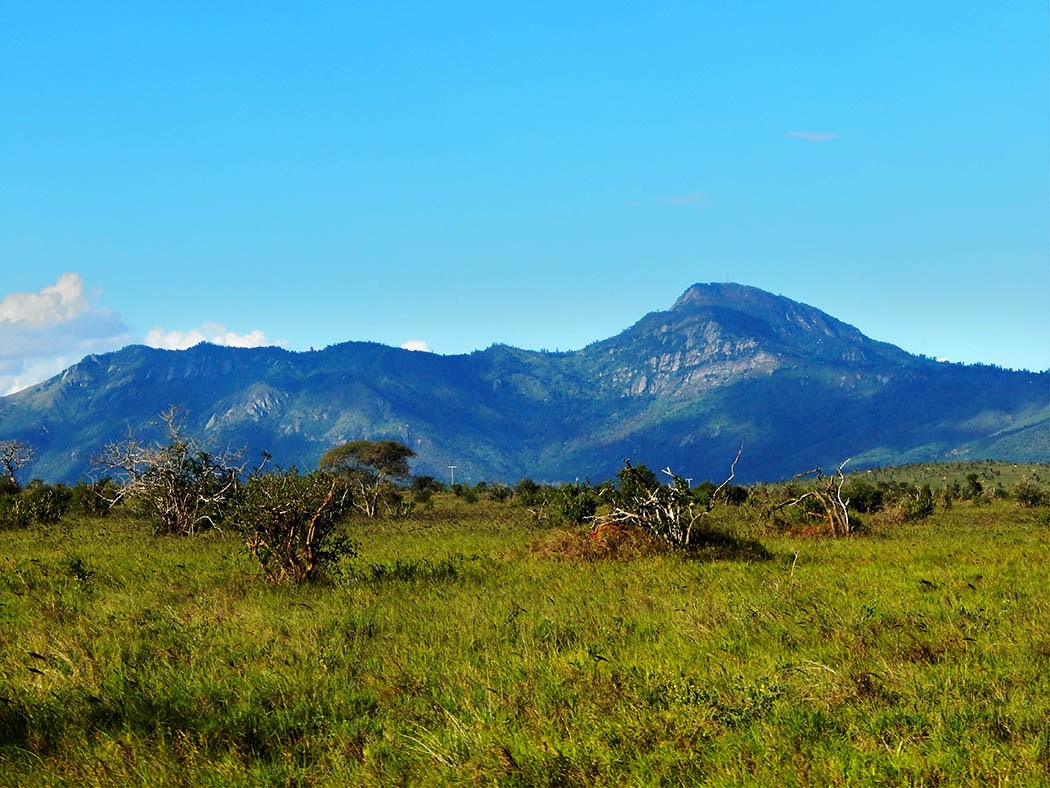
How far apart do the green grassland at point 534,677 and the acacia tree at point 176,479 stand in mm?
17204

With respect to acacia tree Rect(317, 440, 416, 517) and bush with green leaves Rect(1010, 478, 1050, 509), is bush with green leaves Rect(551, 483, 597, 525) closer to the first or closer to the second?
bush with green leaves Rect(1010, 478, 1050, 509)

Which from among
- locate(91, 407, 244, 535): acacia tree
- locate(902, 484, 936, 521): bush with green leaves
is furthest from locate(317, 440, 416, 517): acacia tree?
locate(902, 484, 936, 521): bush with green leaves

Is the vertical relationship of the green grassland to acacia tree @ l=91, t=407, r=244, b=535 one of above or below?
below

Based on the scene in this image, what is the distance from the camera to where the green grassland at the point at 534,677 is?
25.1ft

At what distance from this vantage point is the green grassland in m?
7.64

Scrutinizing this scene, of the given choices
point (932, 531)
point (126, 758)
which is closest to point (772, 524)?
point (932, 531)

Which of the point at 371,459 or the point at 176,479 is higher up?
the point at 176,479

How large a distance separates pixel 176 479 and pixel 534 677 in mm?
30422

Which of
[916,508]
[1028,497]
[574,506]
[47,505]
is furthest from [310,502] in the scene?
[1028,497]

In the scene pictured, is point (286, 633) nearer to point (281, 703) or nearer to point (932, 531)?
point (281, 703)

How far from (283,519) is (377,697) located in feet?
35.9

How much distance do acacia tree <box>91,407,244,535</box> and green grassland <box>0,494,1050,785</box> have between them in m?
17.2

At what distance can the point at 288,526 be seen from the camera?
1995 cm

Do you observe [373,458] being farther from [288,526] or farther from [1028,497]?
[288,526]
